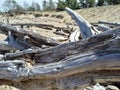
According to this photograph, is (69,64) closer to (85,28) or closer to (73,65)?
(73,65)

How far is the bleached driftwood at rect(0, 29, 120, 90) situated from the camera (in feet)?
10.1

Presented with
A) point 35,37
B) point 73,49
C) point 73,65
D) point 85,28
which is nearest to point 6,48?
point 35,37

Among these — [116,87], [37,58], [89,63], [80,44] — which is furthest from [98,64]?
[116,87]

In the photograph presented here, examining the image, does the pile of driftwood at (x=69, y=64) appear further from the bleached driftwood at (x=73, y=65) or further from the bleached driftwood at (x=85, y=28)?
the bleached driftwood at (x=85, y=28)

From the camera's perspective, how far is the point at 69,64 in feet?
10.6

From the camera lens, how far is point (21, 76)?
3496 millimetres

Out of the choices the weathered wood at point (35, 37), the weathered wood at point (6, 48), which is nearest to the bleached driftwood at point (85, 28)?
the weathered wood at point (35, 37)

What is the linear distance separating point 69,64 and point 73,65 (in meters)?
0.05

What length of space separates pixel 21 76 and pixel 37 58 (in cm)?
24

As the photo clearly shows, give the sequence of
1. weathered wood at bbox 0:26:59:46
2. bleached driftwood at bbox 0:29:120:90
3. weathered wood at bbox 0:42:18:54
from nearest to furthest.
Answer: bleached driftwood at bbox 0:29:120:90, weathered wood at bbox 0:26:59:46, weathered wood at bbox 0:42:18:54

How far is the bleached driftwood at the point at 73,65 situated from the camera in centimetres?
308

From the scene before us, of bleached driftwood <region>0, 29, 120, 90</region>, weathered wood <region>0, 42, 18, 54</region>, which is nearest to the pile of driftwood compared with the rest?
bleached driftwood <region>0, 29, 120, 90</region>

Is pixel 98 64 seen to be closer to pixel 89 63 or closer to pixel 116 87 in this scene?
pixel 89 63

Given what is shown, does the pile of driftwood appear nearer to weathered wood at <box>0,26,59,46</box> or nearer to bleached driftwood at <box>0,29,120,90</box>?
bleached driftwood at <box>0,29,120,90</box>
